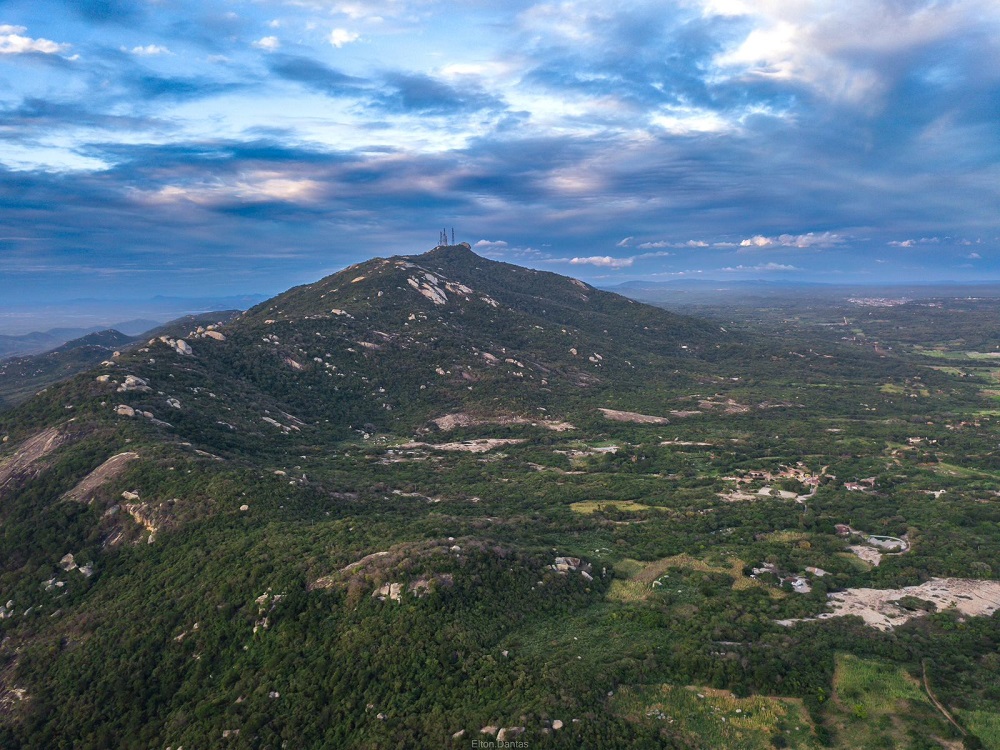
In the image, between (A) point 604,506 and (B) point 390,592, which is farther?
Answer: (A) point 604,506

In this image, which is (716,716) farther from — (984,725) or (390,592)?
(390,592)

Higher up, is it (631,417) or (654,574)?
(631,417)

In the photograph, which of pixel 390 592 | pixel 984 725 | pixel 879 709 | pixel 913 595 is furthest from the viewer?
pixel 913 595

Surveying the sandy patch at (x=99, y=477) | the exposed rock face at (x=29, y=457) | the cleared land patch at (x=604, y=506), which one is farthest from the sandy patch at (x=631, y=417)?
the exposed rock face at (x=29, y=457)

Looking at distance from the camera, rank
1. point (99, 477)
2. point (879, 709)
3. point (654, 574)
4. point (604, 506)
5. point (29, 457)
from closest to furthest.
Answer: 1. point (879, 709)
2. point (654, 574)
3. point (99, 477)
4. point (29, 457)
5. point (604, 506)

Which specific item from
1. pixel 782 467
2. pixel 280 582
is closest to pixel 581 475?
pixel 782 467

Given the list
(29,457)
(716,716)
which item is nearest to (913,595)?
(716,716)
